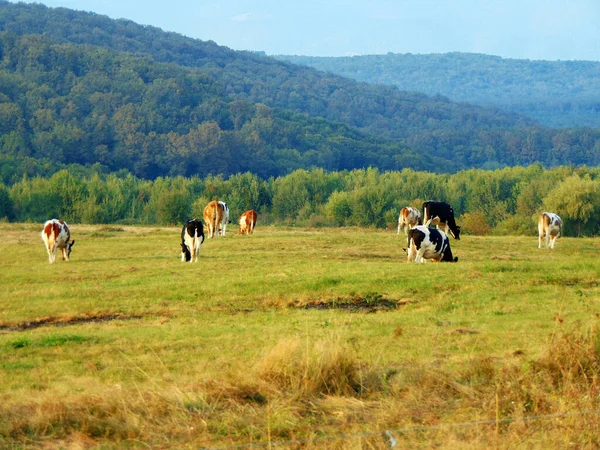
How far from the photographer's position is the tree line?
57.8 metres

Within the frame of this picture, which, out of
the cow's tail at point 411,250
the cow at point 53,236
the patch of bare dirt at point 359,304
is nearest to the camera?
the patch of bare dirt at point 359,304

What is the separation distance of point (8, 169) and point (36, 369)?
314 ft

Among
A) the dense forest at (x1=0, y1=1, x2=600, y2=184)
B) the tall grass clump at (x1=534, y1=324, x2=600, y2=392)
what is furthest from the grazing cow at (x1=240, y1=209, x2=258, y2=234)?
the dense forest at (x1=0, y1=1, x2=600, y2=184)

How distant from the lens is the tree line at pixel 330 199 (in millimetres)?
57750

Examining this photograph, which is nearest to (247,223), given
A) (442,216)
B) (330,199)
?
(442,216)

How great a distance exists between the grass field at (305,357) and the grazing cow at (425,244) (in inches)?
81.8

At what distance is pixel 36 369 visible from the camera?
11438 millimetres

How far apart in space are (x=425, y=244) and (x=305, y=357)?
13675mm

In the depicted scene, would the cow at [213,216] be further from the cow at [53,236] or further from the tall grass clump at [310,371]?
the tall grass clump at [310,371]

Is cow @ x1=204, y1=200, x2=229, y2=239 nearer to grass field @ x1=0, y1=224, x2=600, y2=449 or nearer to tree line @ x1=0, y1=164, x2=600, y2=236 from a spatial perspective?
grass field @ x1=0, y1=224, x2=600, y2=449

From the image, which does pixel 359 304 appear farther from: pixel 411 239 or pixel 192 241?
pixel 192 241

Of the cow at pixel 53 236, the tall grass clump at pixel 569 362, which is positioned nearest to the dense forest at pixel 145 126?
the cow at pixel 53 236

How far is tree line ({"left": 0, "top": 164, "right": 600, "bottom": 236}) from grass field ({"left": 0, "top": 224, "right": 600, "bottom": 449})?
38.0 m

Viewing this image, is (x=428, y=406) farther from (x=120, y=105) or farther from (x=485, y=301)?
(x=120, y=105)
